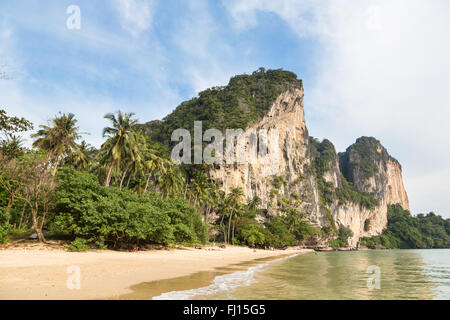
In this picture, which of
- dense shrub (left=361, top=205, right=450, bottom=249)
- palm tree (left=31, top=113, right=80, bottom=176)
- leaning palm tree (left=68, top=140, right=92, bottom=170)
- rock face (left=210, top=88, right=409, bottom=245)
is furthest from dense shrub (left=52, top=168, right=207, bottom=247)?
dense shrub (left=361, top=205, right=450, bottom=249)

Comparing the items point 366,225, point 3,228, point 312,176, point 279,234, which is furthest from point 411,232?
point 3,228

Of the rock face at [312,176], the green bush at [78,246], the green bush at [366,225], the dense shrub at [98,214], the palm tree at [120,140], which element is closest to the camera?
the green bush at [78,246]

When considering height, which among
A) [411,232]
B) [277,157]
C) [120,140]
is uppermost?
[277,157]

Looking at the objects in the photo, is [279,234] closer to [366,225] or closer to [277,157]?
[277,157]

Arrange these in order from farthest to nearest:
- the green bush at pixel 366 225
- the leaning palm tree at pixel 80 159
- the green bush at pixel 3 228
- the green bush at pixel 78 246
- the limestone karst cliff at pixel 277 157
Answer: the green bush at pixel 366 225
the limestone karst cliff at pixel 277 157
the leaning palm tree at pixel 80 159
the green bush at pixel 78 246
the green bush at pixel 3 228

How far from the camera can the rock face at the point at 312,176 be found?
70.1 meters

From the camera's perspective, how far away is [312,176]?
95.4 metres

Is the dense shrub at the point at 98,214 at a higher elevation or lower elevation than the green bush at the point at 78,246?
higher

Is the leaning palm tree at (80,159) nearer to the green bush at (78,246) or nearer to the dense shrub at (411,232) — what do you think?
the green bush at (78,246)

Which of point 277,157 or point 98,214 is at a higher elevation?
point 277,157

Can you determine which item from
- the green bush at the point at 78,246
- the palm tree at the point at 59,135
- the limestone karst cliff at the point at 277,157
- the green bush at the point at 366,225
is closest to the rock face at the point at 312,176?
the green bush at the point at 366,225

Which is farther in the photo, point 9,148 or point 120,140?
point 120,140
